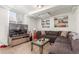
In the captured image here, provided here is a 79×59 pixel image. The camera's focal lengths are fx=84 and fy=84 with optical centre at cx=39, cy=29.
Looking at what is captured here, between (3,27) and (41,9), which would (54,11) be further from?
(3,27)

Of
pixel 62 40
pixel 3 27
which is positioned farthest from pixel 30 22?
pixel 62 40

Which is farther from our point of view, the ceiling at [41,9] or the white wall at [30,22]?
the white wall at [30,22]

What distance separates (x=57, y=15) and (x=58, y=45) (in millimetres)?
642

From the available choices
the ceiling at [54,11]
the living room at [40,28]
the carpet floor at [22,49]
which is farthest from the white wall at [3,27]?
the ceiling at [54,11]

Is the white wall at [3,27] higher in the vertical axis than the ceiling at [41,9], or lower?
lower

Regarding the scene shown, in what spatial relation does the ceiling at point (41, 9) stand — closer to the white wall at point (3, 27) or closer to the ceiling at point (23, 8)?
the ceiling at point (23, 8)

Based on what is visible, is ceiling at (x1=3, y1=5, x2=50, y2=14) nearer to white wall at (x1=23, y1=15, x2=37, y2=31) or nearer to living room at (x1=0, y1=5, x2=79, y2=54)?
living room at (x1=0, y1=5, x2=79, y2=54)

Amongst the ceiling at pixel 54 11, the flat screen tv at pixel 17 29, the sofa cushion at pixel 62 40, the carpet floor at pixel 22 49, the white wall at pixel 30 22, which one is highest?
the ceiling at pixel 54 11

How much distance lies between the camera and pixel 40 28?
5.98 ft

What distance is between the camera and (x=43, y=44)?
1.74 metres

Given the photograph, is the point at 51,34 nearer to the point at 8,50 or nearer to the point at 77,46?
the point at 77,46

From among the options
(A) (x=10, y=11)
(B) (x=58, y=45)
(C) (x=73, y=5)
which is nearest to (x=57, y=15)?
(C) (x=73, y=5)

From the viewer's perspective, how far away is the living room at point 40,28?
5.41 ft

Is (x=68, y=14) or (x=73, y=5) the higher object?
(x=73, y=5)
